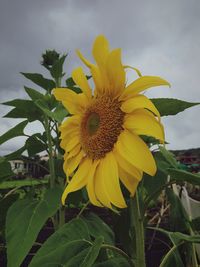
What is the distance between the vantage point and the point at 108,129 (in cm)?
79

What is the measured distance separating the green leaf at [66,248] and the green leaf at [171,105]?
321 mm

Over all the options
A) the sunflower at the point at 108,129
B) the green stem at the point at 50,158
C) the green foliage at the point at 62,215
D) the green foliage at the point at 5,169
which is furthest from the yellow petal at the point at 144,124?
the green foliage at the point at 5,169

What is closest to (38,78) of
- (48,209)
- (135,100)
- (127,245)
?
(48,209)

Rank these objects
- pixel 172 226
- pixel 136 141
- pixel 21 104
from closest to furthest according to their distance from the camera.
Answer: pixel 136 141
pixel 172 226
pixel 21 104

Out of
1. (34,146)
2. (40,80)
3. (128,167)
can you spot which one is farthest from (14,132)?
(128,167)

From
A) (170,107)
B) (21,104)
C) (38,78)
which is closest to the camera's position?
(170,107)

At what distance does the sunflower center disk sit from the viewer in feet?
2.57

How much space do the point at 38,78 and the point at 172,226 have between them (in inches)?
27.6

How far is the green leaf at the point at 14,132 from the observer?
54.2 inches

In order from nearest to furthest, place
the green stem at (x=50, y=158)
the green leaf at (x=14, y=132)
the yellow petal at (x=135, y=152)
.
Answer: the yellow petal at (x=135, y=152)
the green stem at (x=50, y=158)
the green leaf at (x=14, y=132)

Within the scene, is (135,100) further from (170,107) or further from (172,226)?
(172,226)

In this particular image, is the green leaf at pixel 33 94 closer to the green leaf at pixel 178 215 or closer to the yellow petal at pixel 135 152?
the green leaf at pixel 178 215

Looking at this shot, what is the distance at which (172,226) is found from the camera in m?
1.15

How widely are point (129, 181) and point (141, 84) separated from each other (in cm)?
17
